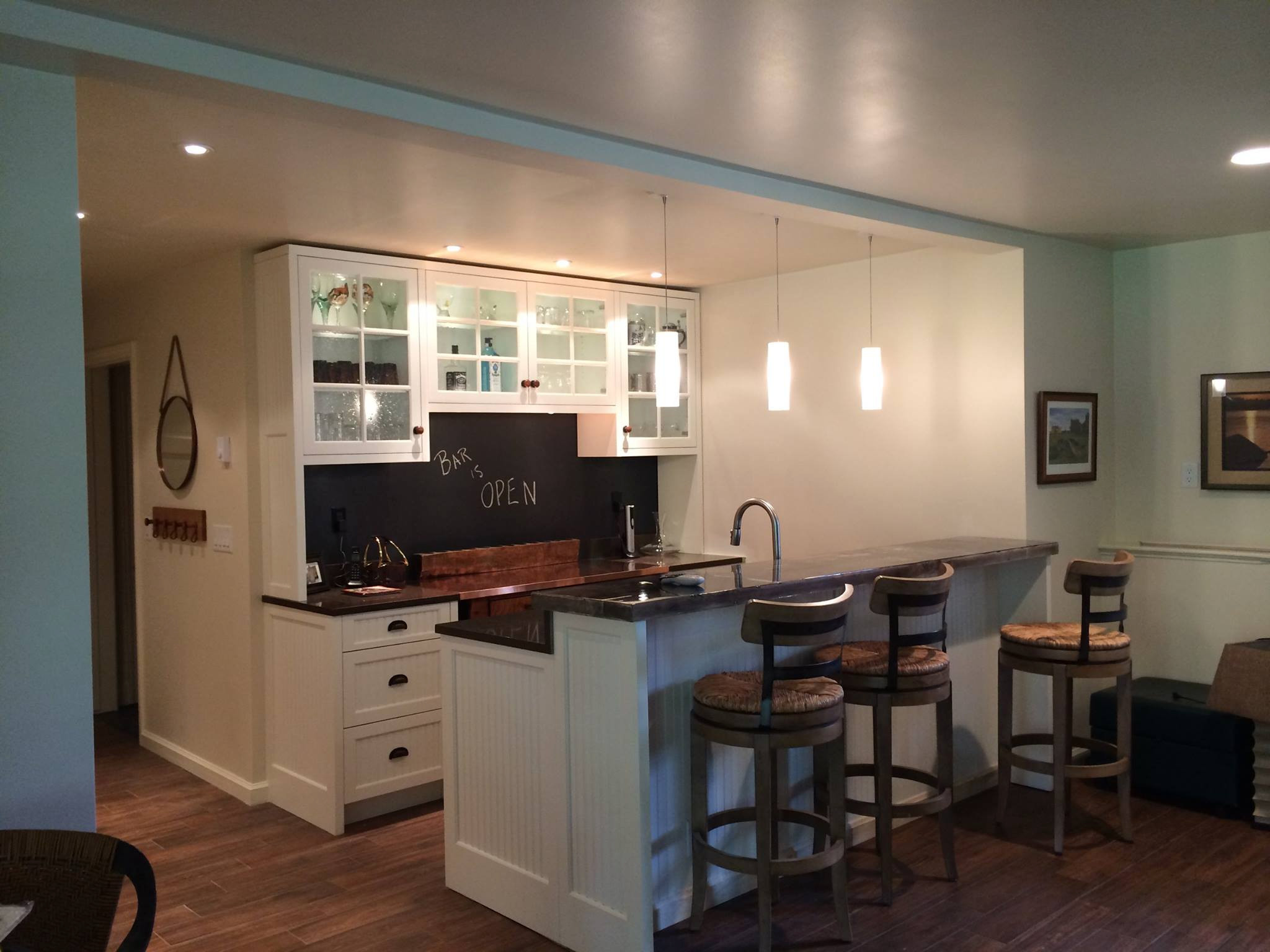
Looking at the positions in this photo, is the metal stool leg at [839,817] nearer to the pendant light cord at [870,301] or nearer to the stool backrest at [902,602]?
the stool backrest at [902,602]

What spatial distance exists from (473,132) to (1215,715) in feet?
12.0

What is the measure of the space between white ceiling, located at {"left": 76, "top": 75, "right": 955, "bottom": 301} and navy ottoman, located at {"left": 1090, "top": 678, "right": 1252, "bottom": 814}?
2.09m

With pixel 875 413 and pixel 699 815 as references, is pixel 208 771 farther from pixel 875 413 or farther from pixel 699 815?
pixel 875 413

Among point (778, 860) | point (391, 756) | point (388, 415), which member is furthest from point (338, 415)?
point (778, 860)

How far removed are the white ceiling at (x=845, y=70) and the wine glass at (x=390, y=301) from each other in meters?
1.97

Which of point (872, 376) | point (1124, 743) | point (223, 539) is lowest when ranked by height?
point (1124, 743)

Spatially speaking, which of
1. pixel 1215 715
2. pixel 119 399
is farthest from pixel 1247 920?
pixel 119 399

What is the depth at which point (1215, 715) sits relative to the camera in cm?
420

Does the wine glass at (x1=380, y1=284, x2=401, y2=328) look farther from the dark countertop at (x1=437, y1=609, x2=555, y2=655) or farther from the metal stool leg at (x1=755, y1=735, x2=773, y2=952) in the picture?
the metal stool leg at (x1=755, y1=735, x2=773, y2=952)

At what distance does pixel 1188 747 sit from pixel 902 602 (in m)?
1.87

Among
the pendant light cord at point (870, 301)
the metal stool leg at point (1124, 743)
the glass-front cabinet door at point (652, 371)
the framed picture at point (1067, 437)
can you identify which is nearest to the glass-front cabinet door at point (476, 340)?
the glass-front cabinet door at point (652, 371)

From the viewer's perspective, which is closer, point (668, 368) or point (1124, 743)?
point (668, 368)

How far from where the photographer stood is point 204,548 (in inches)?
192

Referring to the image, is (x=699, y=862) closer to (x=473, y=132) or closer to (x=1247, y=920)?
(x=1247, y=920)
